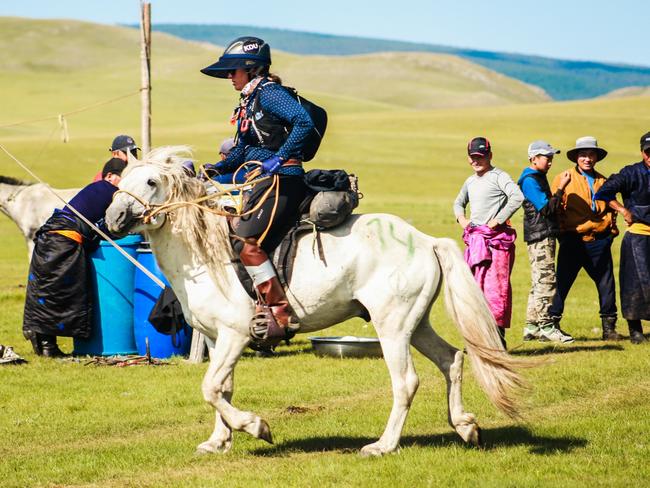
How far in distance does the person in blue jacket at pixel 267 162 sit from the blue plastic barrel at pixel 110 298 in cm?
463

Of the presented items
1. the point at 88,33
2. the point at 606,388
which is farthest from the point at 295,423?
the point at 88,33

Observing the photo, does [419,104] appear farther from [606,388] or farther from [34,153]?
[606,388]

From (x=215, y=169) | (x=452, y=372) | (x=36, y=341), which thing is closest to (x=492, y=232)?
(x=452, y=372)

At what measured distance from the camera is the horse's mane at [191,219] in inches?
279

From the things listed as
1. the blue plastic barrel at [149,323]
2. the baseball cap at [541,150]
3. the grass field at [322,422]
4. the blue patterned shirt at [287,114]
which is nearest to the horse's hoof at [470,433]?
the grass field at [322,422]

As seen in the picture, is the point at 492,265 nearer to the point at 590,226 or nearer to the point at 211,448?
the point at 590,226

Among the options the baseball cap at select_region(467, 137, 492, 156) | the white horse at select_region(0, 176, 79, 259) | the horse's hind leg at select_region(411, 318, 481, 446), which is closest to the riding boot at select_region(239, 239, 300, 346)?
the horse's hind leg at select_region(411, 318, 481, 446)

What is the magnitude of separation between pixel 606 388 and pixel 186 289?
4.63 m

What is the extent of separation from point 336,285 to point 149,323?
505 cm

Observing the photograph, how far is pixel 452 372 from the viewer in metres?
7.36

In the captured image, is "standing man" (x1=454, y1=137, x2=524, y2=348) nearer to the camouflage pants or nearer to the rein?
the camouflage pants

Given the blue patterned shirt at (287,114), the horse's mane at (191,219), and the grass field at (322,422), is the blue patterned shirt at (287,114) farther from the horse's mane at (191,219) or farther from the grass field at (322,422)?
the grass field at (322,422)

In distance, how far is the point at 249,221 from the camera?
7.09 m

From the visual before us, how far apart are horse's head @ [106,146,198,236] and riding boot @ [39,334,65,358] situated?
5226 millimetres
